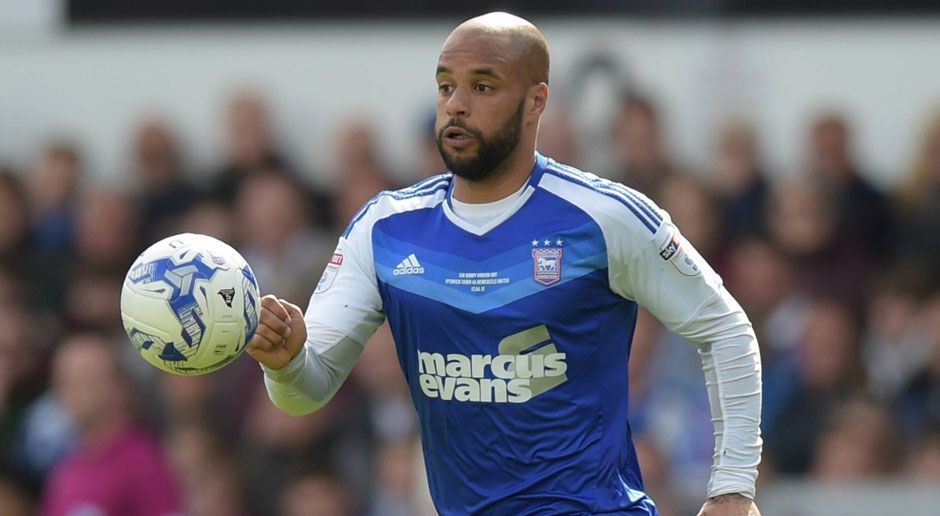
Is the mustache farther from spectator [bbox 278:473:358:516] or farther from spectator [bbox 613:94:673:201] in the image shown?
spectator [bbox 613:94:673:201]

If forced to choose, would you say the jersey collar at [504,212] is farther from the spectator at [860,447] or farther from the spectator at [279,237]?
the spectator at [279,237]

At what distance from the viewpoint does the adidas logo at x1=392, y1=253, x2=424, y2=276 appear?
6277mm

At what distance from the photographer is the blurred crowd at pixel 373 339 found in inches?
415

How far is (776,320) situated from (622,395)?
195 inches

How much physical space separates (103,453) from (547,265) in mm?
5711

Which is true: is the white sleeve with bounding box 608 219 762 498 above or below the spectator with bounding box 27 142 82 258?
above

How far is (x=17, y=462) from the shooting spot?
478 inches

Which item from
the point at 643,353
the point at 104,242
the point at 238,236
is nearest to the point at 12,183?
the point at 104,242

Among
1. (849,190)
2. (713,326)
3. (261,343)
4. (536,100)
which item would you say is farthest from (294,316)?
(849,190)

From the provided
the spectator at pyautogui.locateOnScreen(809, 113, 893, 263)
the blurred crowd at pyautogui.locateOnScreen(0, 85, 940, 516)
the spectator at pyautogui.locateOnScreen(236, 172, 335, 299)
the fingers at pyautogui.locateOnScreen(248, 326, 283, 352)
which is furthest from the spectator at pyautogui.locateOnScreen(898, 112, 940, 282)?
the fingers at pyautogui.locateOnScreen(248, 326, 283, 352)

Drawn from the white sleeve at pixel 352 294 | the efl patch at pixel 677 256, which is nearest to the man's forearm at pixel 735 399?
the efl patch at pixel 677 256

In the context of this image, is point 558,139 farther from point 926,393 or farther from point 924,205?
point 926,393

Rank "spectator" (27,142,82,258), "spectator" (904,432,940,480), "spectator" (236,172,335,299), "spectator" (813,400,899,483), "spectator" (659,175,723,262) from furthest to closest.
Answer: "spectator" (27,142,82,258), "spectator" (236,172,335,299), "spectator" (659,175,723,262), "spectator" (813,400,899,483), "spectator" (904,432,940,480)

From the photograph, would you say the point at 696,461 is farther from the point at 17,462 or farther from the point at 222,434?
the point at 17,462
